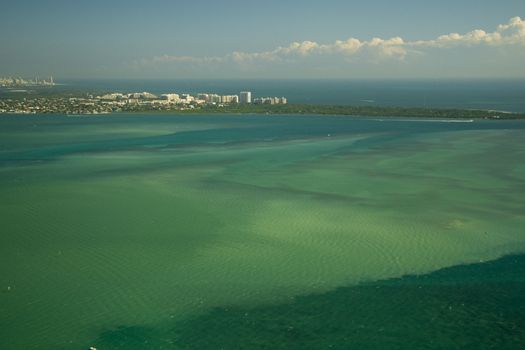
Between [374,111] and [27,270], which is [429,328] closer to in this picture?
[27,270]

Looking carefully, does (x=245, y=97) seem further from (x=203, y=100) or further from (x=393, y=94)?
(x=393, y=94)

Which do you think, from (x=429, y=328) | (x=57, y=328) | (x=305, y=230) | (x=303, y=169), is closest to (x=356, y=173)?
(x=303, y=169)

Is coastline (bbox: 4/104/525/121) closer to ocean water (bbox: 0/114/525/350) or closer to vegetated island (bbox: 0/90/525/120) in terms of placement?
vegetated island (bbox: 0/90/525/120)

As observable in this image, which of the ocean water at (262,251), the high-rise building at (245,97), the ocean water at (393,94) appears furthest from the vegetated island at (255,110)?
the ocean water at (262,251)

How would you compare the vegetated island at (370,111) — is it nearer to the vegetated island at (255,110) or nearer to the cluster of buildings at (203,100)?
the vegetated island at (255,110)

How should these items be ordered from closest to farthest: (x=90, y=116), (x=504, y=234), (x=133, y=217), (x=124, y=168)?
1. (x=504, y=234)
2. (x=133, y=217)
3. (x=124, y=168)
4. (x=90, y=116)

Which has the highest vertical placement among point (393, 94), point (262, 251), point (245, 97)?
point (393, 94)

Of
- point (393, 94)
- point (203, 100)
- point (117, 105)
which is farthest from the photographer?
point (393, 94)

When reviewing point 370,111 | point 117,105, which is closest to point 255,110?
point 370,111
